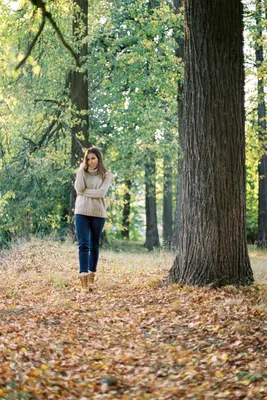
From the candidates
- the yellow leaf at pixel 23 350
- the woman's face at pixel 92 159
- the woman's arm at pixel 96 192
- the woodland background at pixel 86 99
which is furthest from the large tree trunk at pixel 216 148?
the woodland background at pixel 86 99

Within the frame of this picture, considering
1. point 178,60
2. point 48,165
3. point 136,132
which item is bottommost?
point 48,165

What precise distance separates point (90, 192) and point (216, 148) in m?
2.31

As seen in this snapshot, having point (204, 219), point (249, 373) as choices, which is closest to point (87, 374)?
point (249, 373)

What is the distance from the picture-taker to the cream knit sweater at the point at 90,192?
30.5ft

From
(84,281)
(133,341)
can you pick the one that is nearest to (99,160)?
(84,281)

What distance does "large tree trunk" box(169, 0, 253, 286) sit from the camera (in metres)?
8.01

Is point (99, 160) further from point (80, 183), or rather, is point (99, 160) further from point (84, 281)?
point (84, 281)

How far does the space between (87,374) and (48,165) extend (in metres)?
11.6

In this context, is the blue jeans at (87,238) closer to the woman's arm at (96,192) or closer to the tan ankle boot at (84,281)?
the tan ankle boot at (84,281)

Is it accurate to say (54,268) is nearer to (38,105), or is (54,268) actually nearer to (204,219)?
(204,219)

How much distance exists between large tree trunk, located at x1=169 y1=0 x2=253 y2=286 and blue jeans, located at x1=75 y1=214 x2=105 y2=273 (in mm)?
1792

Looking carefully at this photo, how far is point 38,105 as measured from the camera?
17.3 meters

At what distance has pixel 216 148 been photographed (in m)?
8.02

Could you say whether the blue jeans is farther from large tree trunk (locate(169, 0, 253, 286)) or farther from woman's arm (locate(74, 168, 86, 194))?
large tree trunk (locate(169, 0, 253, 286))
